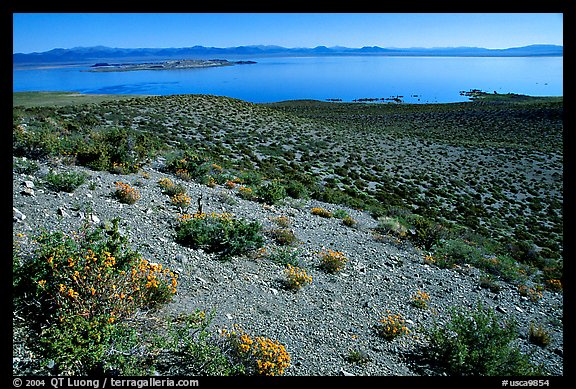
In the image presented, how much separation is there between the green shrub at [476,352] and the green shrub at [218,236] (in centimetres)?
354

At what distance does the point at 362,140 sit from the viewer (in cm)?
3716

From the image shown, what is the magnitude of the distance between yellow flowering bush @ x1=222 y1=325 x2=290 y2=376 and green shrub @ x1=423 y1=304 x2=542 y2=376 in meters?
2.13

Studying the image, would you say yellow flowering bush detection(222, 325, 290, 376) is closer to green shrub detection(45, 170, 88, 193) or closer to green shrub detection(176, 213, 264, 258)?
green shrub detection(176, 213, 264, 258)

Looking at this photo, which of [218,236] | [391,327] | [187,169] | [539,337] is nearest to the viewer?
[391,327]

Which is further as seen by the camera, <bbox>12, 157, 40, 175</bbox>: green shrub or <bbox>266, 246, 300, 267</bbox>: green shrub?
<bbox>12, 157, 40, 175</bbox>: green shrub

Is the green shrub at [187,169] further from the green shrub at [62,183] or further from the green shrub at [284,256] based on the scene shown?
the green shrub at [284,256]

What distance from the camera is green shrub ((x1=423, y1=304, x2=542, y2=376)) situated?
421 centimetres

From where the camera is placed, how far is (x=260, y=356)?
3.84 metres

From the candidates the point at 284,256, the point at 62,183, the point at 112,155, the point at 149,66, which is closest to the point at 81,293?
the point at 284,256

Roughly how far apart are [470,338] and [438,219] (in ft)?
41.2

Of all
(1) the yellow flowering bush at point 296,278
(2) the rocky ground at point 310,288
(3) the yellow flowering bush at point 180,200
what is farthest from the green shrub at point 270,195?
(1) the yellow flowering bush at point 296,278

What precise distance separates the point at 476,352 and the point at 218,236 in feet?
15.2

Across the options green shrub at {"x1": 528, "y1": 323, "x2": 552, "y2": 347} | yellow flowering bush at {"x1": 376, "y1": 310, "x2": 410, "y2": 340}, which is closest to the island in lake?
yellow flowering bush at {"x1": 376, "y1": 310, "x2": 410, "y2": 340}

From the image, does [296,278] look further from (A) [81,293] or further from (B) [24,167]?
(B) [24,167]
